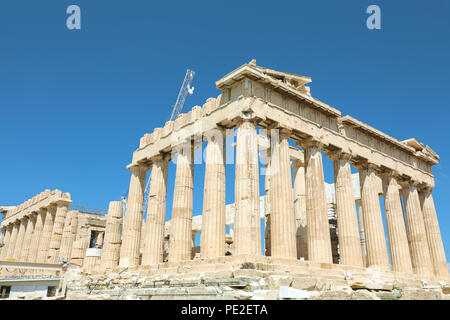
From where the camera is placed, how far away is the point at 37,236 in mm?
41344

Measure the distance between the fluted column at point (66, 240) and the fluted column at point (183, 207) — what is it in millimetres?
19006

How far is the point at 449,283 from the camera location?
93.0ft

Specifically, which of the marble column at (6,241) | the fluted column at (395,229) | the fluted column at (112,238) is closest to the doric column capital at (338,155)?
the fluted column at (395,229)

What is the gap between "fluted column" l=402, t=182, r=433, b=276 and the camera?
93.4 ft

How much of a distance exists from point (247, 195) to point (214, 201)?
8.20 feet

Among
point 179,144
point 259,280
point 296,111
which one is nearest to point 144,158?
point 179,144

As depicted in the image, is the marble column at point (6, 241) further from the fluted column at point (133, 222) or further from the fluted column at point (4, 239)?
the fluted column at point (133, 222)

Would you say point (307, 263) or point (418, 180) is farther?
point (418, 180)

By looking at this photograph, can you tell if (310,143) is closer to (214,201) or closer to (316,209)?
(316,209)

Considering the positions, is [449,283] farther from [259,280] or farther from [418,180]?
[259,280]

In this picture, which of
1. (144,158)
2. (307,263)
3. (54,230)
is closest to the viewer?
(307,263)
